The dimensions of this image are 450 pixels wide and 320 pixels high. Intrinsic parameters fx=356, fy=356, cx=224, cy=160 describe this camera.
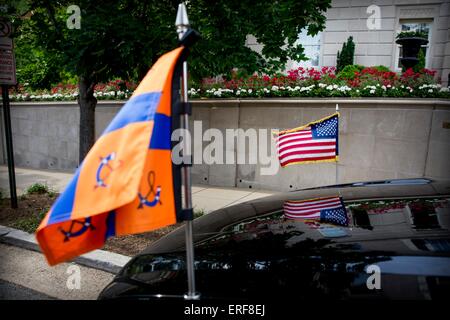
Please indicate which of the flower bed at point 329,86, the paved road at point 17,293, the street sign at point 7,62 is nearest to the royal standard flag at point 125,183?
the paved road at point 17,293

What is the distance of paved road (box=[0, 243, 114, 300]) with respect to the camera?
380 centimetres

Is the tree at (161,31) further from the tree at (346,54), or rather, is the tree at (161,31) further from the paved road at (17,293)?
the tree at (346,54)

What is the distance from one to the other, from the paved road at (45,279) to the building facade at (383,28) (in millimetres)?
9992

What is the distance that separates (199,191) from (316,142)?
4.04m

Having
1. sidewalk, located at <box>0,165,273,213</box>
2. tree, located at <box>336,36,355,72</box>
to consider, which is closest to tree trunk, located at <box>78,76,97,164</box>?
sidewalk, located at <box>0,165,273,213</box>

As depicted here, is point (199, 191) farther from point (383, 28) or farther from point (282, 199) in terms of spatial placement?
point (383, 28)

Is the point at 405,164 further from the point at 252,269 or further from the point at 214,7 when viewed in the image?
the point at 252,269

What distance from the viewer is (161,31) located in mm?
4387

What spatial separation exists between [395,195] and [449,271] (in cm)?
125

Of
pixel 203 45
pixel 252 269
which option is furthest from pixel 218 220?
pixel 203 45

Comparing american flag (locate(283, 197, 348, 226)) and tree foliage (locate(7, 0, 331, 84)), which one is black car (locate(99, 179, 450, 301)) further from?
tree foliage (locate(7, 0, 331, 84))

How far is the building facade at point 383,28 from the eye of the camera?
12.4 meters

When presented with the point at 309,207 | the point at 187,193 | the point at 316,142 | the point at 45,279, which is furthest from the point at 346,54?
the point at 187,193

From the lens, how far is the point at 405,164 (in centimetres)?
683
